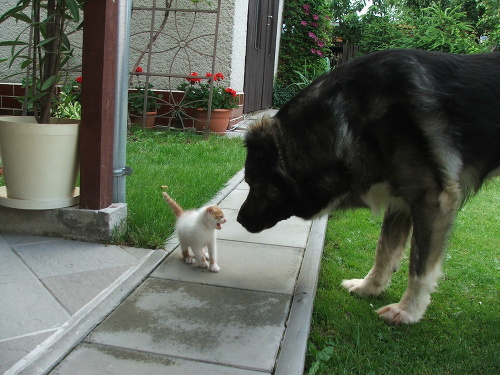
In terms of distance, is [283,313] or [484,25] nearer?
[283,313]

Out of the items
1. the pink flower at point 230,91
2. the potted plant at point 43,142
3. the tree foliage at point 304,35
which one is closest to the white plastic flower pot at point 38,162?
the potted plant at point 43,142

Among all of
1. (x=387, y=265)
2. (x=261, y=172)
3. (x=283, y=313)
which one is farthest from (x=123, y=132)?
(x=387, y=265)

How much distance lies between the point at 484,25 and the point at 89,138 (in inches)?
670

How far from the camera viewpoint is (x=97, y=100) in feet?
9.23

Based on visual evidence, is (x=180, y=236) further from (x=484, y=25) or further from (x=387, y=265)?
(x=484, y=25)

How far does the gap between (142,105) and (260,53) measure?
450cm

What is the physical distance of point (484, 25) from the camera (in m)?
16.1

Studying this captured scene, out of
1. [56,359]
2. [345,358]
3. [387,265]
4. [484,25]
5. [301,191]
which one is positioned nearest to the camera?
[56,359]

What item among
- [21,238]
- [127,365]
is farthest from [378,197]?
[21,238]

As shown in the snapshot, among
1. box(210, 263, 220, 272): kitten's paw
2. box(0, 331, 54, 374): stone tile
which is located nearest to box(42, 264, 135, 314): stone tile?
box(0, 331, 54, 374): stone tile

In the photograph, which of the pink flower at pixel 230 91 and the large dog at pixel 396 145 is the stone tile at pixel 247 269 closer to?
the large dog at pixel 396 145

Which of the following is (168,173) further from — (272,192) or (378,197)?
(378,197)

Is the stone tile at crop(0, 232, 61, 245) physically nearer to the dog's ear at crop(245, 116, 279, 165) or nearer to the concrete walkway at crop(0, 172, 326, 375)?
the concrete walkway at crop(0, 172, 326, 375)

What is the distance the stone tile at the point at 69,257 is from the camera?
8.37 ft
